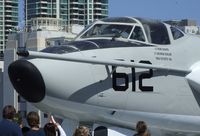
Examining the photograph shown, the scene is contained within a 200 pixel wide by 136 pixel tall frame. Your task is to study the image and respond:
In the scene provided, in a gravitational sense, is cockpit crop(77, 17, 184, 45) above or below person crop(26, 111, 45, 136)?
above

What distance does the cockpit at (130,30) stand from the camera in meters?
17.0

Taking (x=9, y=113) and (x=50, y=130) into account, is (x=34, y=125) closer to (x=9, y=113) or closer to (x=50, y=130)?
(x=50, y=130)

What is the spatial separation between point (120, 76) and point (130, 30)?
1532 mm

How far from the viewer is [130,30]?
56.1 ft

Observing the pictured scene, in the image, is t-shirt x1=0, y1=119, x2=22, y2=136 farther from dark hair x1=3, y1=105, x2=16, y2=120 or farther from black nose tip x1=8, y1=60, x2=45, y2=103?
black nose tip x1=8, y1=60, x2=45, y2=103

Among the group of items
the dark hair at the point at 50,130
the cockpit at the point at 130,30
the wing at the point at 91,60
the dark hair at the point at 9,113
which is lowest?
the dark hair at the point at 50,130

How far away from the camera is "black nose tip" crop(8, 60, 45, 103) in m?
14.8

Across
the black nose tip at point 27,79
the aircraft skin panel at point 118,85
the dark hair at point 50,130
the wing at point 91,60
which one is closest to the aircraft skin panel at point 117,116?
the aircraft skin panel at point 118,85

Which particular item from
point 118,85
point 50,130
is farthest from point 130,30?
point 50,130

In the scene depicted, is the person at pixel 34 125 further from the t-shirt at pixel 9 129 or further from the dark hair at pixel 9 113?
the dark hair at pixel 9 113

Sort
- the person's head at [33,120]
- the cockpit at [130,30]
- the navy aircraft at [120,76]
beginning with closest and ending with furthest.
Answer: the person's head at [33,120] → the navy aircraft at [120,76] → the cockpit at [130,30]

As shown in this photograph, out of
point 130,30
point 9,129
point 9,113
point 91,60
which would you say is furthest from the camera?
point 130,30

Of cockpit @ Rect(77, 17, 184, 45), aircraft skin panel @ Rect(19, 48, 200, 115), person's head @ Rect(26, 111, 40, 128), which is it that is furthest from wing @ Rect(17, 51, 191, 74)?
person's head @ Rect(26, 111, 40, 128)

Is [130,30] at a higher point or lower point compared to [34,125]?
higher
